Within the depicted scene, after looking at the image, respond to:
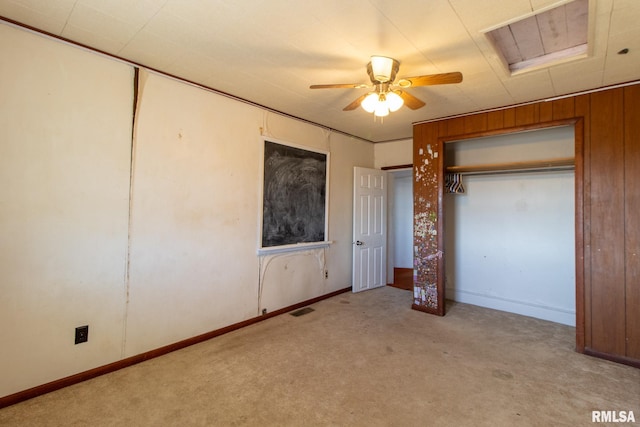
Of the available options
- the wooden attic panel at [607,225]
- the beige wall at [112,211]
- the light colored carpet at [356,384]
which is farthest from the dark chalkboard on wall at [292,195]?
the wooden attic panel at [607,225]

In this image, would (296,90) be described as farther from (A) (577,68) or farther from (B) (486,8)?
(A) (577,68)

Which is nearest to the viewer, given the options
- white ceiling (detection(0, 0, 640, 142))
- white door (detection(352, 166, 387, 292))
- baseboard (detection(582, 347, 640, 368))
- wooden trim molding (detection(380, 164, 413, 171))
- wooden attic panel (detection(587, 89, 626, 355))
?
white ceiling (detection(0, 0, 640, 142))

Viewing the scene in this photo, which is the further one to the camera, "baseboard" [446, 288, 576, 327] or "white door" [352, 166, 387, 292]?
"white door" [352, 166, 387, 292]

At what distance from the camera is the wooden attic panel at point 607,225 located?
105 inches

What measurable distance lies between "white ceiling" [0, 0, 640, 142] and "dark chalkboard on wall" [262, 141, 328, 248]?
0.86 meters

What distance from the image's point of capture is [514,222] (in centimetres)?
388

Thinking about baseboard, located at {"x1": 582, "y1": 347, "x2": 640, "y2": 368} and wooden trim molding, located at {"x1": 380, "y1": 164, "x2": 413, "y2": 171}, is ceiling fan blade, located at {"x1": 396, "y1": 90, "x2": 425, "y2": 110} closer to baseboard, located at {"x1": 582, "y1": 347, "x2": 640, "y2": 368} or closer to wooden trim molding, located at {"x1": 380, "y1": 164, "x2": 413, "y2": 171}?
wooden trim molding, located at {"x1": 380, "y1": 164, "x2": 413, "y2": 171}

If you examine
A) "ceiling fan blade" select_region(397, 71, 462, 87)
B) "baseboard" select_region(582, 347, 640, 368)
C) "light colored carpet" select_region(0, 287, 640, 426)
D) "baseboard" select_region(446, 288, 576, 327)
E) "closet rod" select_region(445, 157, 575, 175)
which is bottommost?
"light colored carpet" select_region(0, 287, 640, 426)

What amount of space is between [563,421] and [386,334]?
1535mm

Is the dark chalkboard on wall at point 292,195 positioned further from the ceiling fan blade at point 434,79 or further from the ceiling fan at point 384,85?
the ceiling fan blade at point 434,79

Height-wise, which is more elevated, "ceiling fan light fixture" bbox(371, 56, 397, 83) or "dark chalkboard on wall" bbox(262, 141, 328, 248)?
"ceiling fan light fixture" bbox(371, 56, 397, 83)

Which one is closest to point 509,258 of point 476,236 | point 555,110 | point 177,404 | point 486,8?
point 476,236

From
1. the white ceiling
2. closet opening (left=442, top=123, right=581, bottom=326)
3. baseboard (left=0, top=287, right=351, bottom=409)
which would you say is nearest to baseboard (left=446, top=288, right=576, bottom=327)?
closet opening (left=442, top=123, right=581, bottom=326)

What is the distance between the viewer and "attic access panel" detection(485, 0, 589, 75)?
6.33 ft
